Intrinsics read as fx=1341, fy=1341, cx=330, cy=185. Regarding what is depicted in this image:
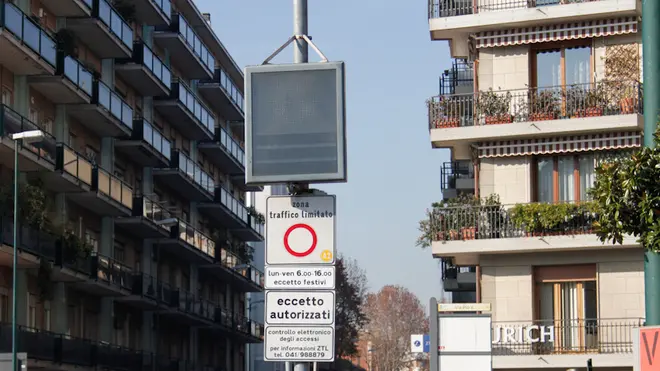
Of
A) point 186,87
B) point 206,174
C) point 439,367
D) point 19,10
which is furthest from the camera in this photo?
point 206,174

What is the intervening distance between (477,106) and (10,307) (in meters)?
18.0

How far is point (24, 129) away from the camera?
45094mm

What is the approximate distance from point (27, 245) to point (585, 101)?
19325 mm

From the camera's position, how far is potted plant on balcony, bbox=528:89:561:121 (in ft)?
125

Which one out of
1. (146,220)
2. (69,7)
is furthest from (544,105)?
(146,220)

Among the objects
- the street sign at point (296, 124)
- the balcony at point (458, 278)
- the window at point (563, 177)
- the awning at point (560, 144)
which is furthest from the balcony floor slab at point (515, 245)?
the street sign at point (296, 124)

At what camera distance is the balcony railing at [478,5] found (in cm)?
3866

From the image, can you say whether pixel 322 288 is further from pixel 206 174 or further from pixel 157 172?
pixel 206 174

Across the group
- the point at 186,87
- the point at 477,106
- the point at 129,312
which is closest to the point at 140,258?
the point at 129,312

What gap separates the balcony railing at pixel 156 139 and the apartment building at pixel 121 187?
0.13 meters

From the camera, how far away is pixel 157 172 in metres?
64.0

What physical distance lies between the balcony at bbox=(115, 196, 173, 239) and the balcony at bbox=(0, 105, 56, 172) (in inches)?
417

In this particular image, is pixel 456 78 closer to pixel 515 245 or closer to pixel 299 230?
pixel 515 245

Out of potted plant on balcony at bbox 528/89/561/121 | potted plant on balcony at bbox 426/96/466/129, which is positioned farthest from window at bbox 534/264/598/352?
potted plant on balcony at bbox 426/96/466/129
